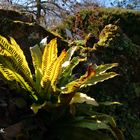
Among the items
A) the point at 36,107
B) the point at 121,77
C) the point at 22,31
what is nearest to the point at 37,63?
the point at 36,107

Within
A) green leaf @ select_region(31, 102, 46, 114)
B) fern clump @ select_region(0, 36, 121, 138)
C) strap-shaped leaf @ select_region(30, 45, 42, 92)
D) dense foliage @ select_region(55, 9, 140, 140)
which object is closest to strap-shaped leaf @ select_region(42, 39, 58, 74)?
fern clump @ select_region(0, 36, 121, 138)

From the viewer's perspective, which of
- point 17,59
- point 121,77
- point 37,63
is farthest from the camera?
point 121,77

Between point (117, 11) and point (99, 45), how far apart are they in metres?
2.61

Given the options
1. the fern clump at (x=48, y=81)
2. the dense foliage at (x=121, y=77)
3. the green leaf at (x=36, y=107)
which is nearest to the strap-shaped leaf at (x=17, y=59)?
the fern clump at (x=48, y=81)

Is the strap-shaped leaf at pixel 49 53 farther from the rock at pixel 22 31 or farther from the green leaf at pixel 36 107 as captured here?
the rock at pixel 22 31

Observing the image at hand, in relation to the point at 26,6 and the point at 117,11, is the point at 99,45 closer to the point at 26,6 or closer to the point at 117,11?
the point at 117,11

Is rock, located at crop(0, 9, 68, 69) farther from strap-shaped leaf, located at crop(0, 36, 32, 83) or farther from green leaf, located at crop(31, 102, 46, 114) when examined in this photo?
green leaf, located at crop(31, 102, 46, 114)

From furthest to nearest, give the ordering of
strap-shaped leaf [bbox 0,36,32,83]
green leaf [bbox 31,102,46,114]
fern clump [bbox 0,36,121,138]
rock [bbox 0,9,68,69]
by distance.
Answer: rock [bbox 0,9,68,69] → strap-shaped leaf [bbox 0,36,32,83] → fern clump [bbox 0,36,121,138] → green leaf [bbox 31,102,46,114]

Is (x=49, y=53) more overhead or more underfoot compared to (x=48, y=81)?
more overhead

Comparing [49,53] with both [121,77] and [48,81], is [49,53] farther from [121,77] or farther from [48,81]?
[121,77]

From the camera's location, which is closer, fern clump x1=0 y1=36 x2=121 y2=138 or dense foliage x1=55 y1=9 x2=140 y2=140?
fern clump x1=0 y1=36 x2=121 y2=138

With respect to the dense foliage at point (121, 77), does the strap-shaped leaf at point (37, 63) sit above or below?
above

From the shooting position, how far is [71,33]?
951 centimetres

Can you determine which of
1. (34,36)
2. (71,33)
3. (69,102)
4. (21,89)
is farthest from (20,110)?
(71,33)
